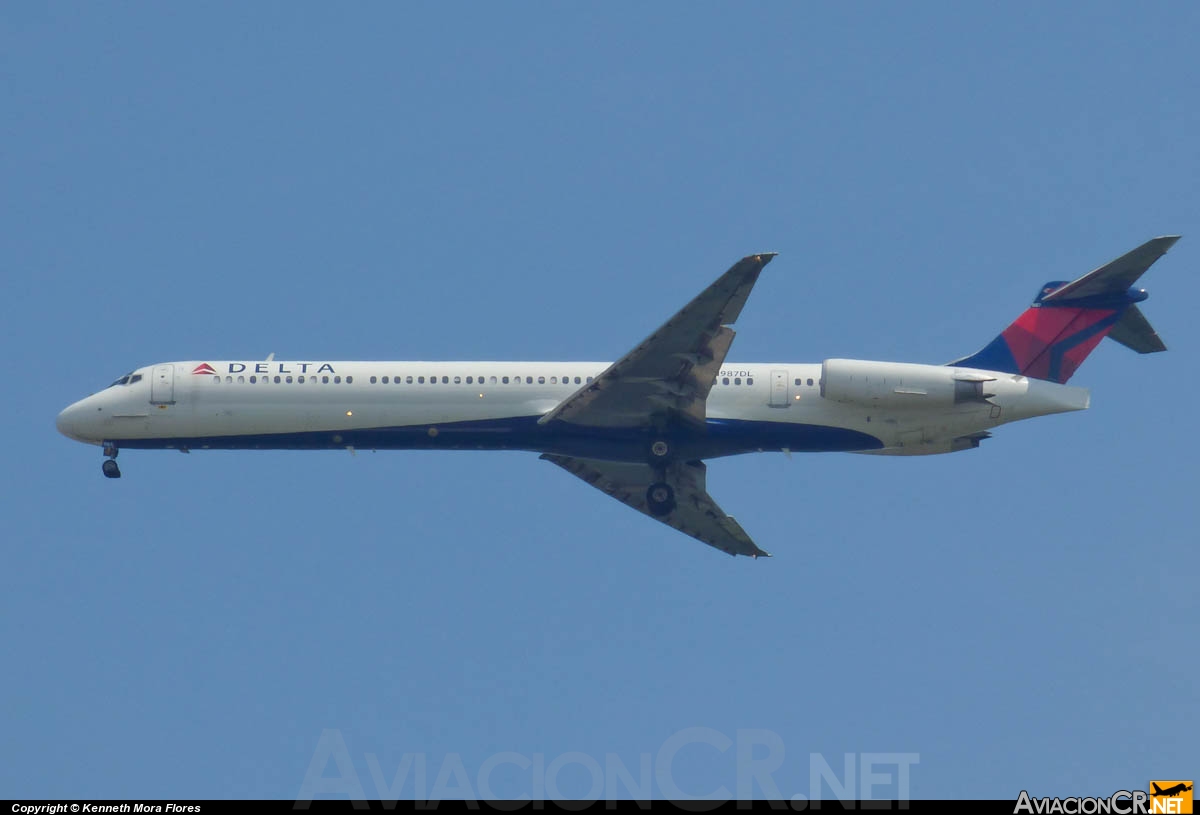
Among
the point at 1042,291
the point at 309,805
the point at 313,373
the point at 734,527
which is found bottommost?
the point at 309,805

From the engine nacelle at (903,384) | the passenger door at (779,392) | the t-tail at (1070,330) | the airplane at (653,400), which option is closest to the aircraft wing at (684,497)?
the airplane at (653,400)

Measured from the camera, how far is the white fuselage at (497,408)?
38219 millimetres

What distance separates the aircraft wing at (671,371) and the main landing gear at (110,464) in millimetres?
11059

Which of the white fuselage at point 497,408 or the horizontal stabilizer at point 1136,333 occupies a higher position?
the horizontal stabilizer at point 1136,333

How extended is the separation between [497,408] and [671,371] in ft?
14.8

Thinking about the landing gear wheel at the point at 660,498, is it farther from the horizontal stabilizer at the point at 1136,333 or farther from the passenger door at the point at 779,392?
the horizontal stabilizer at the point at 1136,333

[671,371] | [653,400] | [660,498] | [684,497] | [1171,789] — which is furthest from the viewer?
[684,497]

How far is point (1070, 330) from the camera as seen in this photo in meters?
39.0

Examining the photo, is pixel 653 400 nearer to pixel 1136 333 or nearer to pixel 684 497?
pixel 684 497

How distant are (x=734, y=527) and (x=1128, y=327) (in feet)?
36.8

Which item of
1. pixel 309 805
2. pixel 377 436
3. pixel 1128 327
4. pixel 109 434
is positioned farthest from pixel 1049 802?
pixel 109 434

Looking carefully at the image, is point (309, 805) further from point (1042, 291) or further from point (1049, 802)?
point (1042, 291)

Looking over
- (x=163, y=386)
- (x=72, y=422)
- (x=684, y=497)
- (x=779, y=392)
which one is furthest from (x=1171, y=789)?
(x=72, y=422)

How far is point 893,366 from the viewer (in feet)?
125
